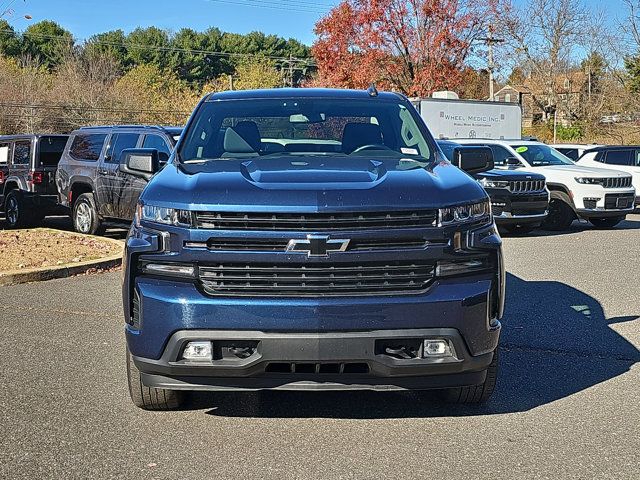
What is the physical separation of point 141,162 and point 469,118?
18374 mm

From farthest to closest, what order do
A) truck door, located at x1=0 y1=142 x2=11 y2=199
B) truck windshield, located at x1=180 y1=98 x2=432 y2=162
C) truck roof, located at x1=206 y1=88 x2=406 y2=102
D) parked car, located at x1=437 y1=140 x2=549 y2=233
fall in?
truck door, located at x1=0 y1=142 x2=11 y2=199, parked car, located at x1=437 y1=140 x2=549 y2=233, truck roof, located at x1=206 y1=88 x2=406 y2=102, truck windshield, located at x1=180 y1=98 x2=432 y2=162

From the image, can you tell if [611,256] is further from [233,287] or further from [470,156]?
[233,287]

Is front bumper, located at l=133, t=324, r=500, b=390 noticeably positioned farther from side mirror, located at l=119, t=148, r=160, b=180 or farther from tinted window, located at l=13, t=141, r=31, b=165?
tinted window, located at l=13, t=141, r=31, b=165

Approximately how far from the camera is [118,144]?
44.5 feet

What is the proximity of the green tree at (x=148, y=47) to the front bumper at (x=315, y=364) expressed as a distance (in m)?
71.1

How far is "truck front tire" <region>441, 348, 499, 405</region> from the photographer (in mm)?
4660

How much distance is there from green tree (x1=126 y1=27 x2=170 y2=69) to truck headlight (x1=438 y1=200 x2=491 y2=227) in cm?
7094

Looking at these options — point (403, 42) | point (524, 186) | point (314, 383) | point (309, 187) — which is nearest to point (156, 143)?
point (524, 186)

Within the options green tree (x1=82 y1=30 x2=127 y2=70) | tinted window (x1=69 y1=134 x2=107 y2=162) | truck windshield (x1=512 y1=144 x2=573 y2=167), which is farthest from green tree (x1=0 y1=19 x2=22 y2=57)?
truck windshield (x1=512 y1=144 x2=573 y2=167)

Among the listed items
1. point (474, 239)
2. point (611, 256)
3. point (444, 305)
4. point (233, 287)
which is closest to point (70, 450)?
point (233, 287)

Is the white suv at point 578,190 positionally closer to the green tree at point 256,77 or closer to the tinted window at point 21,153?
the tinted window at point 21,153

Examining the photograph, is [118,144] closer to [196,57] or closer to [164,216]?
[164,216]

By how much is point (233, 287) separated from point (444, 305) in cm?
102

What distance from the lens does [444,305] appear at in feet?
13.3
